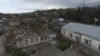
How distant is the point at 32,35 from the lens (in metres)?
25.4

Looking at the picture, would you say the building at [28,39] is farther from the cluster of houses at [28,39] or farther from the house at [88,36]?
the house at [88,36]

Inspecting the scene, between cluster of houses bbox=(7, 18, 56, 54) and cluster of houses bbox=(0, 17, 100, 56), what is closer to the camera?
cluster of houses bbox=(0, 17, 100, 56)

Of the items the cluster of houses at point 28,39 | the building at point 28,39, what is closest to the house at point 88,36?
the cluster of houses at point 28,39

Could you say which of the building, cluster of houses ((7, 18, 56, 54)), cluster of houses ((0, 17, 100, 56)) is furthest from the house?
the building

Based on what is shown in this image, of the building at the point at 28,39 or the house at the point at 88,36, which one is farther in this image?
the building at the point at 28,39

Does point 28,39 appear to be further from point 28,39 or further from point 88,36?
point 88,36

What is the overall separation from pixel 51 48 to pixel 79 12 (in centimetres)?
3966

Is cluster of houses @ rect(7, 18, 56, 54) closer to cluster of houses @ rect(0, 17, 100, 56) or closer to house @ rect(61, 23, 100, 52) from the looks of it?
cluster of houses @ rect(0, 17, 100, 56)

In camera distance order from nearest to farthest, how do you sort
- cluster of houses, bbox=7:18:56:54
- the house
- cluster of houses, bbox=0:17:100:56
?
1. the house
2. cluster of houses, bbox=0:17:100:56
3. cluster of houses, bbox=7:18:56:54

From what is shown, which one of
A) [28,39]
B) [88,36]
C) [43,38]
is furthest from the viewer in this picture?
[43,38]

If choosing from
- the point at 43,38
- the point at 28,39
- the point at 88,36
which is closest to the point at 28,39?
the point at 28,39

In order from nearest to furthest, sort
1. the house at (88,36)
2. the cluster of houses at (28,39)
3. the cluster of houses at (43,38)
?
the house at (88,36) → the cluster of houses at (43,38) → the cluster of houses at (28,39)

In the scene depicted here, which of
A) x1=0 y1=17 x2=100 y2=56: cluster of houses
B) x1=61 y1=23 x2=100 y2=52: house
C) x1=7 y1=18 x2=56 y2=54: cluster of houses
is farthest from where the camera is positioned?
x1=7 y1=18 x2=56 y2=54: cluster of houses

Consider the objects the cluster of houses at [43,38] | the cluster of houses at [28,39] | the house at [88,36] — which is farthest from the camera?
the cluster of houses at [28,39]
